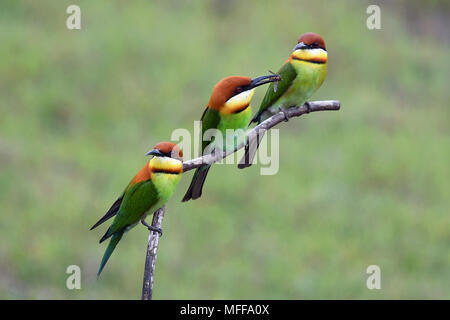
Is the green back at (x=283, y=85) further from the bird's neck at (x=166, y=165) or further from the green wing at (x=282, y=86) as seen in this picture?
the bird's neck at (x=166, y=165)

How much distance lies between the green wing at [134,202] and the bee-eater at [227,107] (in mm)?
105

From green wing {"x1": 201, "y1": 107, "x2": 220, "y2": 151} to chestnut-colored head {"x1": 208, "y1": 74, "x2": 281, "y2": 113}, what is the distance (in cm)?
9

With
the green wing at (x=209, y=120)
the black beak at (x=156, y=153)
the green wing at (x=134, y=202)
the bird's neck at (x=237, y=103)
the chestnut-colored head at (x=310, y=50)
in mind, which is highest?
the chestnut-colored head at (x=310, y=50)

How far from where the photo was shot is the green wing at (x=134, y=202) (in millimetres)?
2084

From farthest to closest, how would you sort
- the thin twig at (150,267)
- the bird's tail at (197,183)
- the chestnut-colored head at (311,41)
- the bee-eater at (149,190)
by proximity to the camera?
the bird's tail at (197,183) → the chestnut-colored head at (311,41) → the bee-eater at (149,190) → the thin twig at (150,267)

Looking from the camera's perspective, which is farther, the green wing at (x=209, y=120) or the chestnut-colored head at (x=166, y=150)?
the green wing at (x=209, y=120)

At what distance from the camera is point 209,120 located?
2490 mm

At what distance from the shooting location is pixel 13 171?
8.55 meters

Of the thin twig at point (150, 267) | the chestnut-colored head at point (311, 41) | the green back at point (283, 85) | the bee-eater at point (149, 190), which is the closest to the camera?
the thin twig at point (150, 267)

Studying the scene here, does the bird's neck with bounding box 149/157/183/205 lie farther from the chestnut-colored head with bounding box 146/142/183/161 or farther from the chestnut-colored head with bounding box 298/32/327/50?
the chestnut-colored head with bounding box 298/32/327/50

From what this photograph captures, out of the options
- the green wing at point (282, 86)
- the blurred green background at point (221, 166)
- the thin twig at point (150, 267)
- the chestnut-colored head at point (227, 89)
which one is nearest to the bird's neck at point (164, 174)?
the thin twig at point (150, 267)

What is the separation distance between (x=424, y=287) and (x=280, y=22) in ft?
18.9
